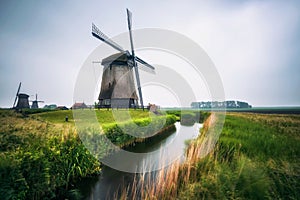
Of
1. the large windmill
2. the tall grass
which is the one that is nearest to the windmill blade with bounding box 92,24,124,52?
the large windmill

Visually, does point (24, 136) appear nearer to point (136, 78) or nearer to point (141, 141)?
point (141, 141)

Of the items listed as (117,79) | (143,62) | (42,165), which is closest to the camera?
(42,165)

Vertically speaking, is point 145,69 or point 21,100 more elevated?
point 145,69

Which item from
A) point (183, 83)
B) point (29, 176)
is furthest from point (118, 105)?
point (29, 176)

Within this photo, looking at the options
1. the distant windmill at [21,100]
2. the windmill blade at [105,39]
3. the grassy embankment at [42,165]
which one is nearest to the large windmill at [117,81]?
the windmill blade at [105,39]

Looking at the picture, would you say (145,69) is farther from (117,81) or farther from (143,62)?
(117,81)

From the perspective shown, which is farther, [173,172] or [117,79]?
[117,79]

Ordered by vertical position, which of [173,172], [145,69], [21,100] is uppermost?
[145,69]

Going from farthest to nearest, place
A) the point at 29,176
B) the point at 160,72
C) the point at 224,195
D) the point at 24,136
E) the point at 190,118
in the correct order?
1. the point at 160,72
2. the point at 190,118
3. the point at 24,136
4. the point at 29,176
5. the point at 224,195

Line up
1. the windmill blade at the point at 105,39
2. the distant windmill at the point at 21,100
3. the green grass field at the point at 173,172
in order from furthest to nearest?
the distant windmill at the point at 21,100, the windmill blade at the point at 105,39, the green grass field at the point at 173,172

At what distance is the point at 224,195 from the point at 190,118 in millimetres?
24836

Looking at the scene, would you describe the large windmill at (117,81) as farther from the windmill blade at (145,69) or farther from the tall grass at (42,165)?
the tall grass at (42,165)

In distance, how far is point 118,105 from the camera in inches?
761

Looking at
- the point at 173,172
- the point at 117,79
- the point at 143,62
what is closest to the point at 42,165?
the point at 173,172
